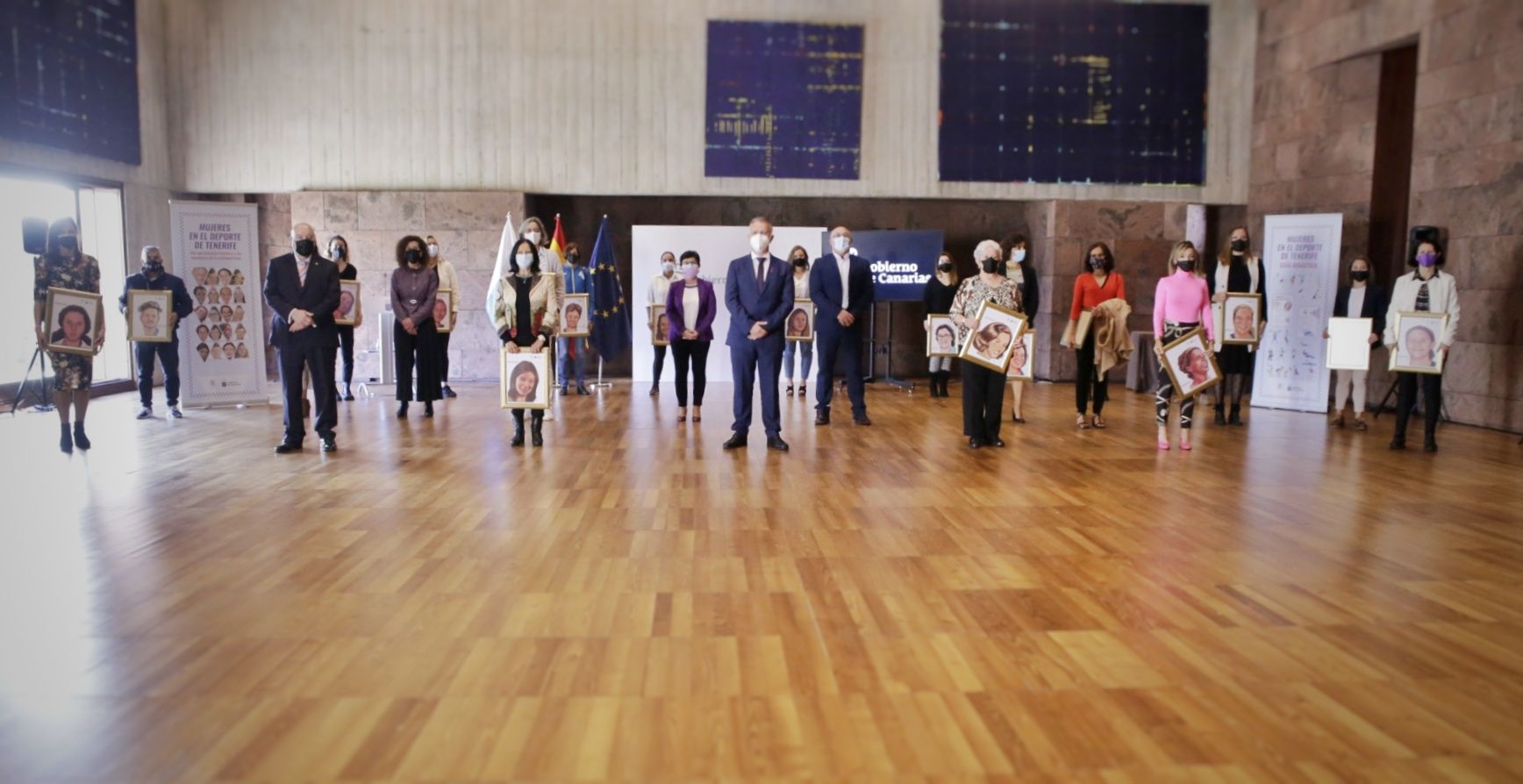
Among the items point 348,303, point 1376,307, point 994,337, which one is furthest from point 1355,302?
point 348,303

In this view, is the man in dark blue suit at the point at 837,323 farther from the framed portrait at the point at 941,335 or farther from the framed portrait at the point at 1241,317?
the framed portrait at the point at 1241,317

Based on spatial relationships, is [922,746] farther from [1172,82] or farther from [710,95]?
[1172,82]

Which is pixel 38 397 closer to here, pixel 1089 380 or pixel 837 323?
pixel 837 323

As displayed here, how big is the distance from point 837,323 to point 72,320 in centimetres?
600

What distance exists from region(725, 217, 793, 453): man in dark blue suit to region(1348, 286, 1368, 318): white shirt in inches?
226

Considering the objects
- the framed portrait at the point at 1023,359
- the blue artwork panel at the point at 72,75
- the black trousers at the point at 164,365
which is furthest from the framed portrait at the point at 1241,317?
the blue artwork panel at the point at 72,75

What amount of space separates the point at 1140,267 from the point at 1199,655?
11268 millimetres

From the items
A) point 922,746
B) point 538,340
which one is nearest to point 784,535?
point 922,746

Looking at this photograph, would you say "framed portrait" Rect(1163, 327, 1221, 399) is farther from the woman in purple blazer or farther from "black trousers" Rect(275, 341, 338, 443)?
"black trousers" Rect(275, 341, 338, 443)

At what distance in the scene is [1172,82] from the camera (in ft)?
45.2

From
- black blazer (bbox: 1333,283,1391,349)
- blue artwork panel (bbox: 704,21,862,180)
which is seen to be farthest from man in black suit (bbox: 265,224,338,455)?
black blazer (bbox: 1333,283,1391,349)

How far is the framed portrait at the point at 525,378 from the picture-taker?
25.9 ft

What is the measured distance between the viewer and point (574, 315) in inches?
449

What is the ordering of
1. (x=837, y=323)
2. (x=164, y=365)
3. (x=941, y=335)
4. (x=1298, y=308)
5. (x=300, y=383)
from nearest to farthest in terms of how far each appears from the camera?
1. (x=300, y=383)
2. (x=837, y=323)
3. (x=164, y=365)
4. (x=1298, y=308)
5. (x=941, y=335)
